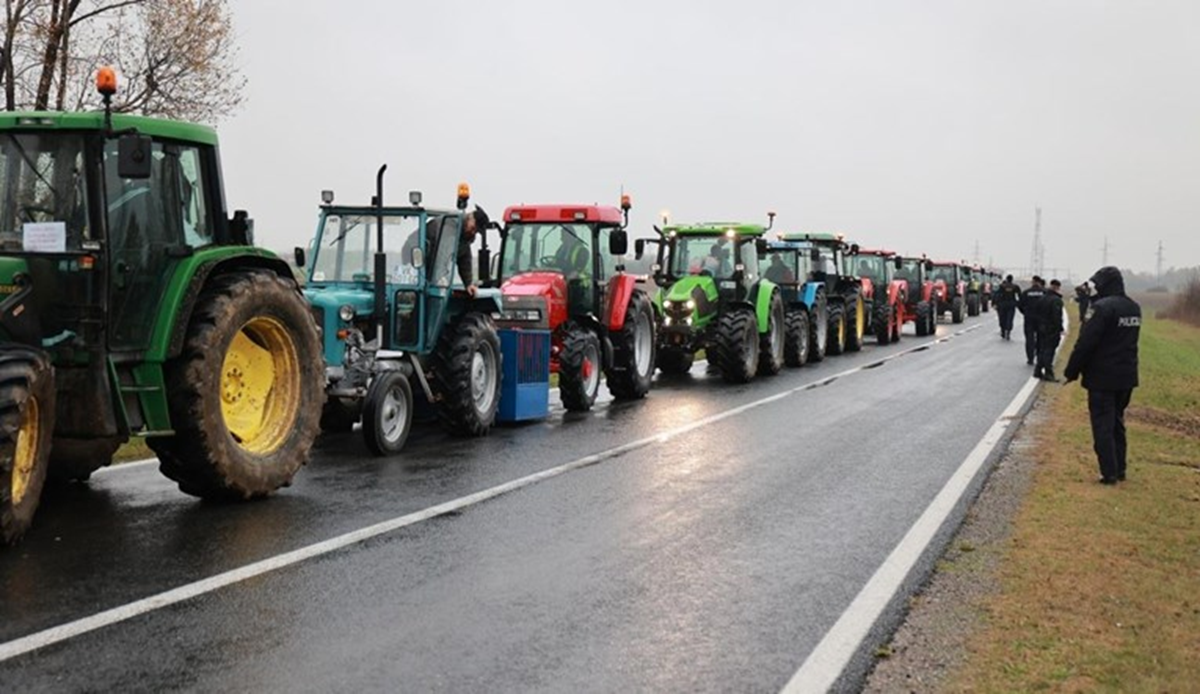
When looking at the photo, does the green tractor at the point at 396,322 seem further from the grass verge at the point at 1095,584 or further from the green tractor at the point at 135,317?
the grass verge at the point at 1095,584

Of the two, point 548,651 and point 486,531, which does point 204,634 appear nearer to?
point 548,651

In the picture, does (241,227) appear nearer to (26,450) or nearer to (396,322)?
(26,450)

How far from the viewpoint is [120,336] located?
25.5ft

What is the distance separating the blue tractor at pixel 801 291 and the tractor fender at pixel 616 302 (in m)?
8.62

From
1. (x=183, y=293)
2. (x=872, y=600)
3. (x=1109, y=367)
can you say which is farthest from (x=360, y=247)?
(x=872, y=600)

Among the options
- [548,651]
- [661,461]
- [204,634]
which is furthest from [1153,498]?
[204,634]

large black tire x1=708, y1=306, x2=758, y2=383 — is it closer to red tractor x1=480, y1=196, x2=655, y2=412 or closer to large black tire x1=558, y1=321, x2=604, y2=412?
red tractor x1=480, y1=196, x2=655, y2=412

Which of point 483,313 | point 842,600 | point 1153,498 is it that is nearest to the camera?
point 842,600

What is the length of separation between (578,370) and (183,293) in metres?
7.67

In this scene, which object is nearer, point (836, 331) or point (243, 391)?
point (243, 391)

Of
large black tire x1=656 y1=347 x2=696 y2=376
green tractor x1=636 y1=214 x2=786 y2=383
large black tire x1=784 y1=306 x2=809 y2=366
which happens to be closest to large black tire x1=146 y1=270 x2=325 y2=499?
green tractor x1=636 y1=214 x2=786 y2=383

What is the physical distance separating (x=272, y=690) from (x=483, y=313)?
28.2 feet

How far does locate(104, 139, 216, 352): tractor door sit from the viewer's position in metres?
7.78

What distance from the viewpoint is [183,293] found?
8.04 metres
